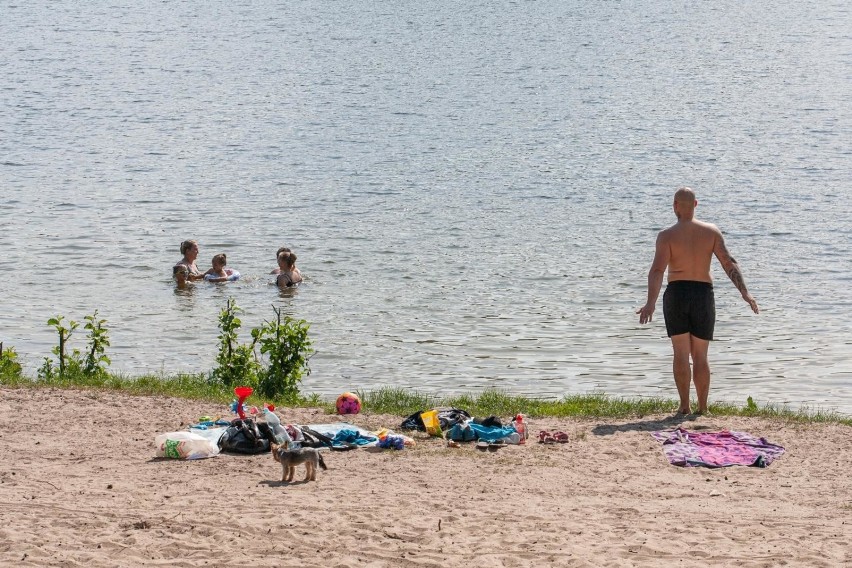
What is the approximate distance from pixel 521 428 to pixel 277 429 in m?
2.29

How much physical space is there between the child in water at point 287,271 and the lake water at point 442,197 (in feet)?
1.07

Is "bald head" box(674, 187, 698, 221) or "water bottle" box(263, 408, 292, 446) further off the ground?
"bald head" box(674, 187, 698, 221)

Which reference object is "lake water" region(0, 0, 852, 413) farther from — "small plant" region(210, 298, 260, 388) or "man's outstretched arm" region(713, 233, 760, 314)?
"man's outstretched arm" region(713, 233, 760, 314)

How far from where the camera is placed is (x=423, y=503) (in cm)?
886

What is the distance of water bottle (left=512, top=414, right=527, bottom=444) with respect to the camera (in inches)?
424

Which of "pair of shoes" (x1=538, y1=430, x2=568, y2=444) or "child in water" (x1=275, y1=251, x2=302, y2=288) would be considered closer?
"pair of shoes" (x1=538, y1=430, x2=568, y2=444)

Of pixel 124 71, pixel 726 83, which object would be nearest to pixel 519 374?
pixel 726 83

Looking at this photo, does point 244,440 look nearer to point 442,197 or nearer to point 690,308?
point 690,308

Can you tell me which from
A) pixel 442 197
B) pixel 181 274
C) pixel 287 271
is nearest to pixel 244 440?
pixel 287 271

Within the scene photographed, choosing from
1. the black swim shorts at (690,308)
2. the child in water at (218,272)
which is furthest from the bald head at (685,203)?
the child in water at (218,272)

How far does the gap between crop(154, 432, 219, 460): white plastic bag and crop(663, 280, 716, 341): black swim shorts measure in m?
4.52

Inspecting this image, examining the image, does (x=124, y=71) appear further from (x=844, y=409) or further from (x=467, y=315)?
(x=844, y=409)

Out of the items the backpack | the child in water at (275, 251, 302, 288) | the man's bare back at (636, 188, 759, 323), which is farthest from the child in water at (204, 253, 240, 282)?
the man's bare back at (636, 188, 759, 323)

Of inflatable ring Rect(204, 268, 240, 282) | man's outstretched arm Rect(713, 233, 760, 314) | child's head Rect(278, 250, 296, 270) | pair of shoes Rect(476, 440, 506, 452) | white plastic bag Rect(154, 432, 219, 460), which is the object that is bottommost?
pair of shoes Rect(476, 440, 506, 452)
